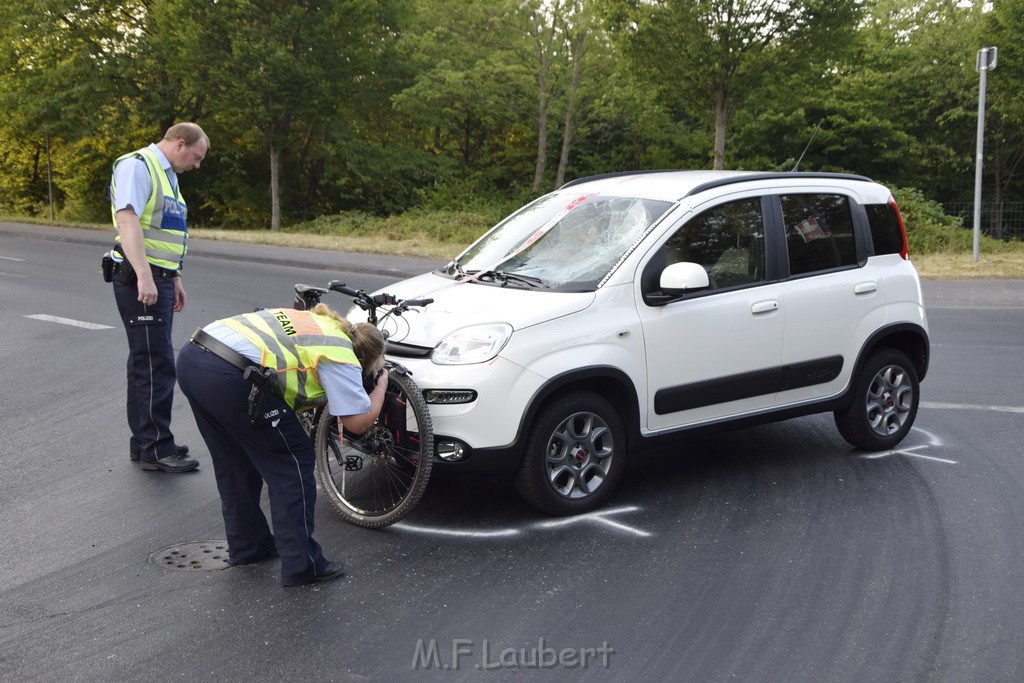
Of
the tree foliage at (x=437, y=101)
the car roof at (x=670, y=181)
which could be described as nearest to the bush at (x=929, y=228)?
the tree foliage at (x=437, y=101)

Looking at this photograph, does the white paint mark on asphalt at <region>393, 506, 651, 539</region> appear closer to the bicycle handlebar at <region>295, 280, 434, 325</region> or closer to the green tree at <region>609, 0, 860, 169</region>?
the bicycle handlebar at <region>295, 280, 434, 325</region>

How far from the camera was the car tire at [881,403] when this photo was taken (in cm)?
690

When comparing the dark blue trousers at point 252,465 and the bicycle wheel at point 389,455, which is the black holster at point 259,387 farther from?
the bicycle wheel at point 389,455

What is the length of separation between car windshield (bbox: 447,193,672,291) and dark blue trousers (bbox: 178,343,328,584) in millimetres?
1857

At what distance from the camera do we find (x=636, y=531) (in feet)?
18.2

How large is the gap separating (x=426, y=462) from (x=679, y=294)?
5.57ft

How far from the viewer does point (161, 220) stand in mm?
6441

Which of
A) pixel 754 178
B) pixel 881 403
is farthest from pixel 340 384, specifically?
pixel 881 403

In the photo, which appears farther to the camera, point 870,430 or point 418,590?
point 870,430

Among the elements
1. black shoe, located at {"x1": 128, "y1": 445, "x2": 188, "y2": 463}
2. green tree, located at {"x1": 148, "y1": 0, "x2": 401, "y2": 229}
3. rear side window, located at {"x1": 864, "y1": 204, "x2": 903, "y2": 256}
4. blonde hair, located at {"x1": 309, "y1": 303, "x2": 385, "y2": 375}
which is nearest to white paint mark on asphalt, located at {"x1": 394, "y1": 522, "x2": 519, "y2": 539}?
blonde hair, located at {"x1": 309, "y1": 303, "x2": 385, "y2": 375}

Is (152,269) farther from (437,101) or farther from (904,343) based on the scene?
(437,101)

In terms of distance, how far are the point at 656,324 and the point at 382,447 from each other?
62.9 inches

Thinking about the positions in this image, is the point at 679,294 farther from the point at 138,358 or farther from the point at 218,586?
the point at 138,358

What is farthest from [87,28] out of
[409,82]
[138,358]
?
[138,358]
